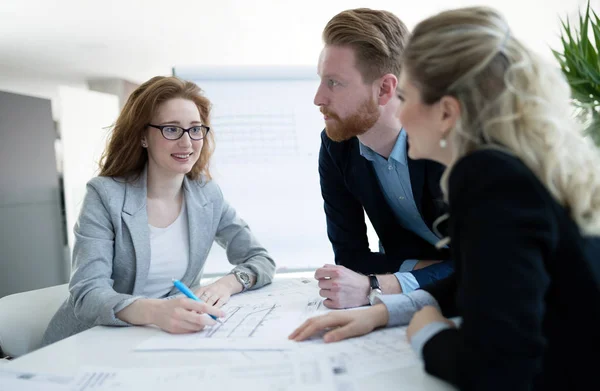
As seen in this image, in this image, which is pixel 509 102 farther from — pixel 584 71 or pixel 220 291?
pixel 584 71

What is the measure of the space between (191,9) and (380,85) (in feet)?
11.6

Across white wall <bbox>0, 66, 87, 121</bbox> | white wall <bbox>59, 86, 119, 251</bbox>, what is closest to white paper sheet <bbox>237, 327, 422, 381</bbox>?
white wall <bbox>59, 86, 119, 251</bbox>

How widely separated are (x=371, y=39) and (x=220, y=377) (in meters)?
1.31

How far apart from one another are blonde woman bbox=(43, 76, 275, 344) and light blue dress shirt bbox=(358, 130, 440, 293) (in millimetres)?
485

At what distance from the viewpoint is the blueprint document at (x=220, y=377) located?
2.76 feet

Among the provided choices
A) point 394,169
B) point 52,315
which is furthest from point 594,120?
point 52,315

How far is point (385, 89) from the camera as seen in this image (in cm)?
184

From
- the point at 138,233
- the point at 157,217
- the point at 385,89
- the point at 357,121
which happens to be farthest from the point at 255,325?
the point at 385,89

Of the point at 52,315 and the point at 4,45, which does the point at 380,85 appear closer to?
the point at 52,315

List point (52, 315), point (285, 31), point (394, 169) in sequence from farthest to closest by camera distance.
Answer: point (285, 31)
point (394, 169)
point (52, 315)

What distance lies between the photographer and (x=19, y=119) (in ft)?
15.8

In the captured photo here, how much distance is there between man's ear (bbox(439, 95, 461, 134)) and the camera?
0.86 metres

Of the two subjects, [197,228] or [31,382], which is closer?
[31,382]

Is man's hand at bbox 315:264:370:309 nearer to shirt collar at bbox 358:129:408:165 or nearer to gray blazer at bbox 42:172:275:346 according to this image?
gray blazer at bbox 42:172:275:346
